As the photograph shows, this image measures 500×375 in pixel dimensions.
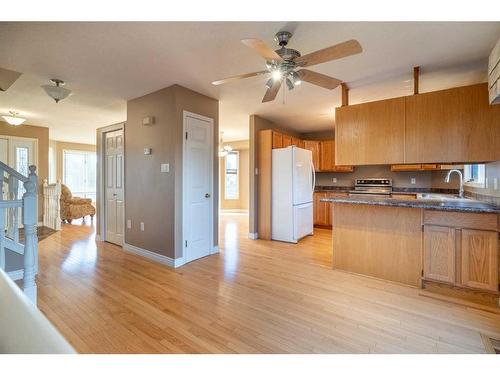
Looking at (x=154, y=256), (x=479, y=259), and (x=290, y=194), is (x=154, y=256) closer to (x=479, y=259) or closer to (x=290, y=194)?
(x=290, y=194)

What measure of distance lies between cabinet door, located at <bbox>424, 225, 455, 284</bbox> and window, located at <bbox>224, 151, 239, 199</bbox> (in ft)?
21.6

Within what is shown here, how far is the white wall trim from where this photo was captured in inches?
131

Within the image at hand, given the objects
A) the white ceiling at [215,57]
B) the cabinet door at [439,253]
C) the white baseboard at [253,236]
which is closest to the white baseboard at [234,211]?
the white baseboard at [253,236]

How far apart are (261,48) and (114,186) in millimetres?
3752

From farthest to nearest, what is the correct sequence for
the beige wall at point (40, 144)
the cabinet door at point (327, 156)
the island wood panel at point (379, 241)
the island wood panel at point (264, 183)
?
the cabinet door at point (327, 156)
the beige wall at point (40, 144)
the island wood panel at point (264, 183)
the island wood panel at point (379, 241)

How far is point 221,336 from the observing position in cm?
184

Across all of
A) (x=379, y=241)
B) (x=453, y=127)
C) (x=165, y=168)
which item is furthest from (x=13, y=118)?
(x=453, y=127)

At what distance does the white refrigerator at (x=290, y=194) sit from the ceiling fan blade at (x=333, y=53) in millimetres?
2620

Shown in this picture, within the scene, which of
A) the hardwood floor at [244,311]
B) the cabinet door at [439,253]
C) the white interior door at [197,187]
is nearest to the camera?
the hardwood floor at [244,311]

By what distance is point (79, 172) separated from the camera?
8742 millimetres

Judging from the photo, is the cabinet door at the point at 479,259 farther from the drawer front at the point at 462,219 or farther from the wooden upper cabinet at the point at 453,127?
the wooden upper cabinet at the point at 453,127

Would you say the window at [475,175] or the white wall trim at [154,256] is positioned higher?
the window at [475,175]

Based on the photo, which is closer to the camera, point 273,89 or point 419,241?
point 273,89

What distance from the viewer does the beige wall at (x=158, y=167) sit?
3346 millimetres
